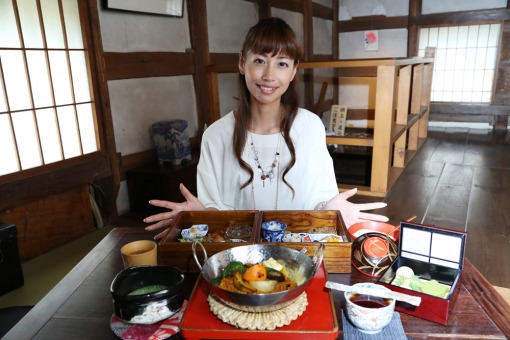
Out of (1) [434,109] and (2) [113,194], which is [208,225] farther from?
(1) [434,109]

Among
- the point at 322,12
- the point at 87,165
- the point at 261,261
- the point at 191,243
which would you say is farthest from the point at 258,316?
the point at 322,12

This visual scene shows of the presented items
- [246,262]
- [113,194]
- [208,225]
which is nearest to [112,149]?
[113,194]

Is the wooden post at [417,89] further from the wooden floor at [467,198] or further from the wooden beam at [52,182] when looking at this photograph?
the wooden beam at [52,182]

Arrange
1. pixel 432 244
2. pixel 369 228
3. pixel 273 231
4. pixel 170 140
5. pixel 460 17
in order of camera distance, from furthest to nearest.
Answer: pixel 460 17
pixel 170 140
pixel 369 228
pixel 273 231
pixel 432 244

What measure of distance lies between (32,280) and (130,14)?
2.41 m

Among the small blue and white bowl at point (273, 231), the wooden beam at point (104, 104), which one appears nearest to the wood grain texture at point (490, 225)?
the small blue and white bowl at point (273, 231)

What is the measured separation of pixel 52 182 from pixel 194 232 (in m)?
2.17

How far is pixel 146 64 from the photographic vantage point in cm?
385

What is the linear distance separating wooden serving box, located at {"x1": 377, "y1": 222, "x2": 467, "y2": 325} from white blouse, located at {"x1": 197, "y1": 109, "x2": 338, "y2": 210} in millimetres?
730

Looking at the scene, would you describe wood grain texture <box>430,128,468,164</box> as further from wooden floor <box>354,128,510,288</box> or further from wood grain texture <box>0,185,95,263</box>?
wood grain texture <box>0,185,95,263</box>

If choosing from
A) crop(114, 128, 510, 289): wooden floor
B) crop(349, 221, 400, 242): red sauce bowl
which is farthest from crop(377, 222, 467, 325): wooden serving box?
crop(114, 128, 510, 289): wooden floor

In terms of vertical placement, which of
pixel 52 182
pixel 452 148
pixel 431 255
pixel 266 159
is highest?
pixel 266 159

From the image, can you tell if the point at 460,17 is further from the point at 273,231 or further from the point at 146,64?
the point at 273,231

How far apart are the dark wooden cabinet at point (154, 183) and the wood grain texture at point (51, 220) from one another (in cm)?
45
